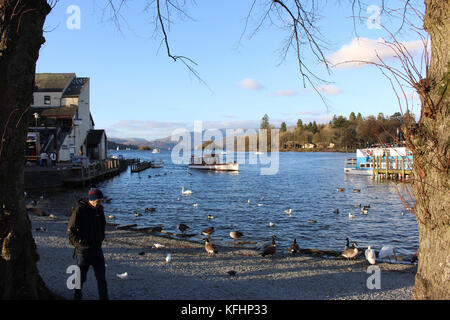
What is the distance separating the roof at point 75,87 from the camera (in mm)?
50531

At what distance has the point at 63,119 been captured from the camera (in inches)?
1850

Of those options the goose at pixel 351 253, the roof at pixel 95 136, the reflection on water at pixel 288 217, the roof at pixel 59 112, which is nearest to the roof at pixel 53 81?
the roof at pixel 59 112

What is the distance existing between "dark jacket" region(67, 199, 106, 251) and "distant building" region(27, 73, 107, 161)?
36.7 meters

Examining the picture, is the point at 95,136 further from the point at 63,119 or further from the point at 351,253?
the point at 351,253

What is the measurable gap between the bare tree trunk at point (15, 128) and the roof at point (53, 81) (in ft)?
161

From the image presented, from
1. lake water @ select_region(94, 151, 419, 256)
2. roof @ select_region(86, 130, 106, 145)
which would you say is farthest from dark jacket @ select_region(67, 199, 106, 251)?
roof @ select_region(86, 130, 106, 145)

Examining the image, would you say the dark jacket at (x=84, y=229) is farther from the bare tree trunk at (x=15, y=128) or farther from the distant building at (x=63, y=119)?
the distant building at (x=63, y=119)

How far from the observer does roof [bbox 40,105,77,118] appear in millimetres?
46938

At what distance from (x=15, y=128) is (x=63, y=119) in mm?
45660

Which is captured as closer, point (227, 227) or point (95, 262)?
point (95, 262)

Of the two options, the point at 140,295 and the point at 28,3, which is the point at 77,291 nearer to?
the point at 140,295

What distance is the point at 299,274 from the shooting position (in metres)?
9.87
